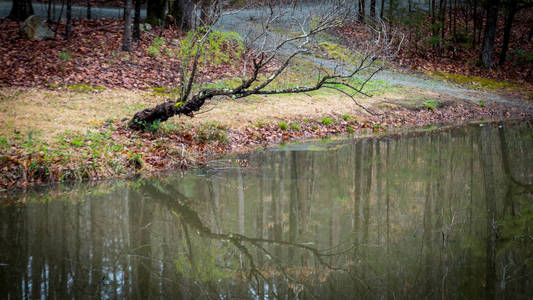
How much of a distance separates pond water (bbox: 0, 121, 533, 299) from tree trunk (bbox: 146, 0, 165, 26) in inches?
524

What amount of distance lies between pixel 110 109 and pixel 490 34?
69.9 ft

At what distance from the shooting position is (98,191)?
28.0ft

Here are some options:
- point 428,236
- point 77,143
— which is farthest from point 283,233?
point 77,143

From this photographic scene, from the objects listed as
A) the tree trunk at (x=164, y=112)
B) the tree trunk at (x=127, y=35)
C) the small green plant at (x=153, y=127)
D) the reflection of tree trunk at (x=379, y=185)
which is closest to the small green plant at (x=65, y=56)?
the tree trunk at (x=127, y=35)

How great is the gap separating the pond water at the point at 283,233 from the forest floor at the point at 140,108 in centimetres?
101

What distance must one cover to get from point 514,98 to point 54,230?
66.2ft

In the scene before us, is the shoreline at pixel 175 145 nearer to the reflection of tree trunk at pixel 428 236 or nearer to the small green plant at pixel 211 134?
the small green plant at pixel 211 134

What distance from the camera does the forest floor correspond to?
9.61 metres

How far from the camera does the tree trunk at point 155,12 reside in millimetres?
21375

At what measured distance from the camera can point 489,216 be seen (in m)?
6.81

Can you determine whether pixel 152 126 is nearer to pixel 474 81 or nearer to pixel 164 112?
pixel 164 112

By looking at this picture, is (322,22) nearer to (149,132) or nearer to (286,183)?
(286,183)

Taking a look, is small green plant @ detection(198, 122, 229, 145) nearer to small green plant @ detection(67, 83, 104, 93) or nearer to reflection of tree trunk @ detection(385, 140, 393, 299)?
reflection of tree trunk @ detection(385, 140, 393, 299)

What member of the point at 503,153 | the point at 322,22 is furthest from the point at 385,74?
the point at 322,22
